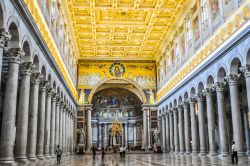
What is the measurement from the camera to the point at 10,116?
1266 cm

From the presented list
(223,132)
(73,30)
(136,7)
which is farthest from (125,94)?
(223,132)

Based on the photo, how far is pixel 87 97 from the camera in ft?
135

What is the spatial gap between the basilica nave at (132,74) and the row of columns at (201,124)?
2.6 inches

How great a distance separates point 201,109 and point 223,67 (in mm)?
5806

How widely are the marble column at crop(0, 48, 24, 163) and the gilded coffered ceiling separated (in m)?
14.6

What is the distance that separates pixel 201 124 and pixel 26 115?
46.4 feet

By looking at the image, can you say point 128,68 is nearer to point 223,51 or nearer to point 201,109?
point 201,109

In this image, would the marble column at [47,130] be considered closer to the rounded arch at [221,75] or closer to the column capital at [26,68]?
the column capital at [26,68]

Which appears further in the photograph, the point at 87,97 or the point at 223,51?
the point at 87,97

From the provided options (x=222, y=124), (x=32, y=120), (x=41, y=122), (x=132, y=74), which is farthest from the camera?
(x=132, y=74)

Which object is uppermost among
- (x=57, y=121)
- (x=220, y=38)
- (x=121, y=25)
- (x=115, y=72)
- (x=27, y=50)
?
(x=121, y=25)

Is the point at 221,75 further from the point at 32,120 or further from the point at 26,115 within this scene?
the point at 26,115

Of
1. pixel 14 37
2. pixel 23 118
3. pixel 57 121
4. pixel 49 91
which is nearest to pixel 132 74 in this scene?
pixel 57 121

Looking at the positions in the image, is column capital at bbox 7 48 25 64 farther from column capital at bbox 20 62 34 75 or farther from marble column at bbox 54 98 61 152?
marble column at bbox 54 98 61 152
